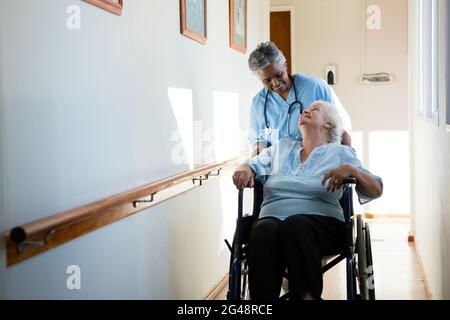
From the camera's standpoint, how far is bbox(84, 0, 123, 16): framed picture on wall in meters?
2.24

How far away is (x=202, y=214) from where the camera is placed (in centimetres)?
374

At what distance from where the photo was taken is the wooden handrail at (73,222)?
165cm

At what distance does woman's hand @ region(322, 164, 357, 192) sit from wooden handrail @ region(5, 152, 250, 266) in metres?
0.67

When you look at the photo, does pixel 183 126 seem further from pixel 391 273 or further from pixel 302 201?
pixel 391 273

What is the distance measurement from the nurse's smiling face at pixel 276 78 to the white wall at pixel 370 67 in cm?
365

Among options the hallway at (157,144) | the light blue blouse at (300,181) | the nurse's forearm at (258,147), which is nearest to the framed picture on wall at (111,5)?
the hallway at (157,144)

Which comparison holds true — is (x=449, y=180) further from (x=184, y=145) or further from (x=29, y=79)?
(x=29, y=79)

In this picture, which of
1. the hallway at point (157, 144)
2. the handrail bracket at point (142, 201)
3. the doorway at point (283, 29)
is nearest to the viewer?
the hallway at point (157, 144)

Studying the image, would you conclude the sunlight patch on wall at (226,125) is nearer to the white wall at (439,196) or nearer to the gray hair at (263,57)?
the gray hair at (263,57)

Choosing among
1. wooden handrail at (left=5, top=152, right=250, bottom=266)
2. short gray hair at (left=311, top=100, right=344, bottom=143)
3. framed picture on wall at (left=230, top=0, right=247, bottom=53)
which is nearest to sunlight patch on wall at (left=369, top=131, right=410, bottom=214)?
framed picture on wall at (left=230, top=0, right=247, bottom=53)

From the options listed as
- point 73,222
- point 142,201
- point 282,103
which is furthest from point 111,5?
point 282,103

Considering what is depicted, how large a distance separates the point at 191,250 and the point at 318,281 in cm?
106

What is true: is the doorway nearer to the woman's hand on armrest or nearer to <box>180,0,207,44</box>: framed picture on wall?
<box>180,0,207,44</box>: framed picture on wall

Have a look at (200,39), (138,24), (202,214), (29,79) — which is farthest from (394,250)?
(29,79)
